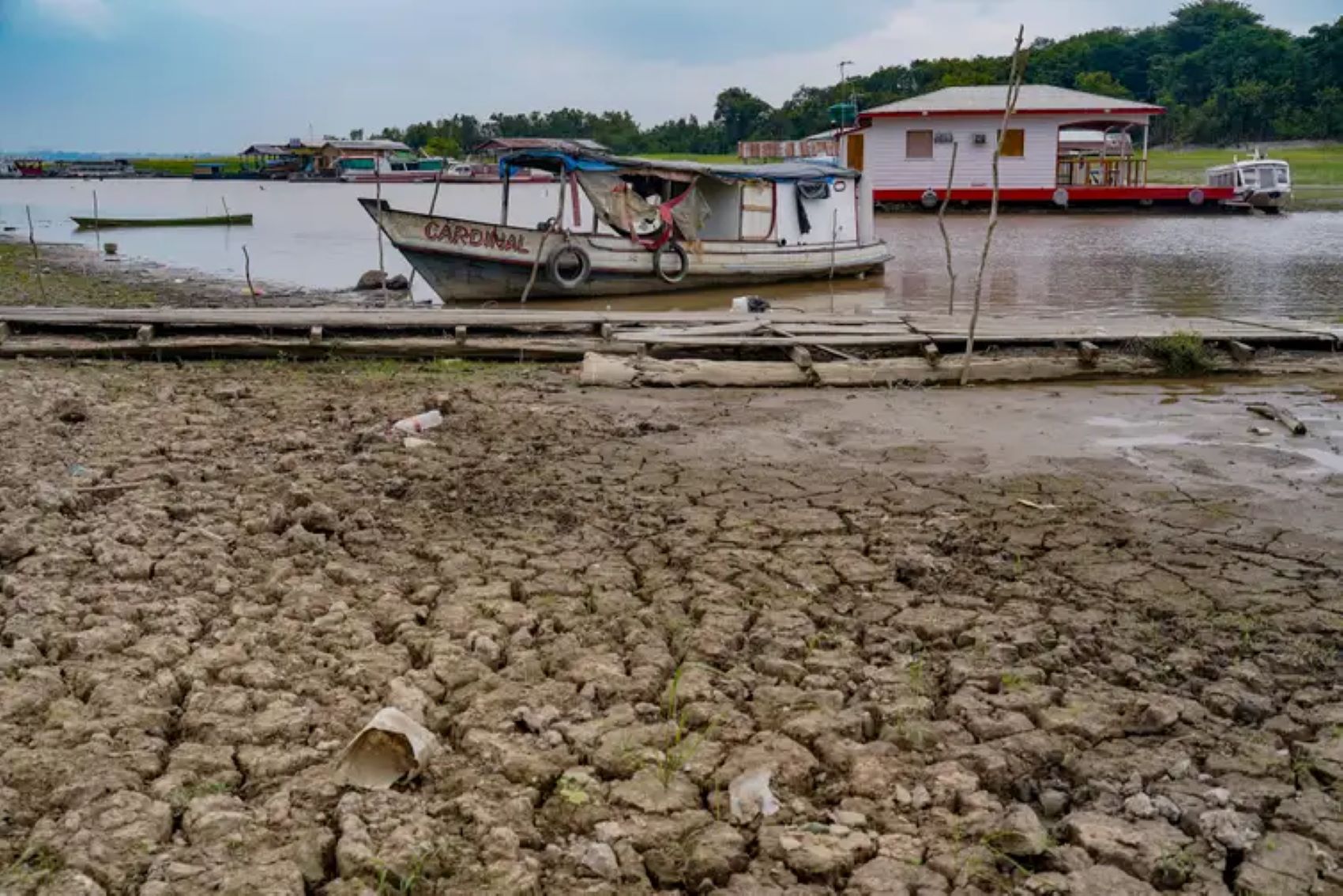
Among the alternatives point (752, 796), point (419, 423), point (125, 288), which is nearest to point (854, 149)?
point (125, 288)

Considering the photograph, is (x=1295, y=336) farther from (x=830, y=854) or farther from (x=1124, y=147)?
(x=1124, y=147)

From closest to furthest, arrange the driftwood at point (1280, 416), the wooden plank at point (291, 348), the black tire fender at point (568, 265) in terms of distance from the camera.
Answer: the driftwood at point (1280, 416) < the wooden plank at point (291, 348) < the black tire fender at point (568, 265)

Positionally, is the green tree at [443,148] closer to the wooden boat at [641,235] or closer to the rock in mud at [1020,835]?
the wooden boat at [641,235]

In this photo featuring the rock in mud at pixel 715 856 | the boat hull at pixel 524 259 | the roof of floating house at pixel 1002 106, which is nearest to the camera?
the rock in mud at pixel 715 856

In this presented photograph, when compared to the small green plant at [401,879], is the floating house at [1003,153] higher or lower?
higher

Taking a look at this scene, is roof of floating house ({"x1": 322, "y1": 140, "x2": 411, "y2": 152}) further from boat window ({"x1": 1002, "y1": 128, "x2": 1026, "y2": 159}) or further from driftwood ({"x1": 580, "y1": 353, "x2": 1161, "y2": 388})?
driftwood ({"x1": 580, "y1": 353, "x2": 1161, "y2": 388})

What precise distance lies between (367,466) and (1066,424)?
4218mm

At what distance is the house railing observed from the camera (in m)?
31.5

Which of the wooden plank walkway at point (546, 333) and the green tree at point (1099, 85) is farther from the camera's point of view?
the green tree at point (1099, 85)

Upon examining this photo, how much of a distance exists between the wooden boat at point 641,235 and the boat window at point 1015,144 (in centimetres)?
1486

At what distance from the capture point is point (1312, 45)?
5359 cm

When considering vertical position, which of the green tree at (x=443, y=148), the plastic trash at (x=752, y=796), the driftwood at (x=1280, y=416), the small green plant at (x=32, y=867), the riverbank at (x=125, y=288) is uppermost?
the green tree at (x=443, y=148)

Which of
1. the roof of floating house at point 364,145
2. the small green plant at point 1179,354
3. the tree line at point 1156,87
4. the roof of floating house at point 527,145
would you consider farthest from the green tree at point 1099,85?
the small green plant at point 1179,354

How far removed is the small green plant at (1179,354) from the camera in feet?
29.1
